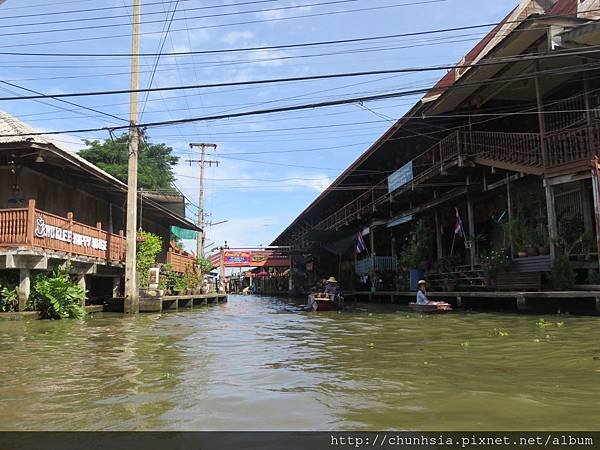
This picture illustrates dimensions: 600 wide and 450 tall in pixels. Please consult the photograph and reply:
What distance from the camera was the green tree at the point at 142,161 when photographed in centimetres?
3959

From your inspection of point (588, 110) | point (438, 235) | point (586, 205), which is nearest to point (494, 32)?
point (438, 235)

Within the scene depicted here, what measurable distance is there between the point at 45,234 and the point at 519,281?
1336 centimetres

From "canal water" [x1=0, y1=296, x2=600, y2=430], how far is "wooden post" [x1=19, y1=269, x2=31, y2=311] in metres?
3.96

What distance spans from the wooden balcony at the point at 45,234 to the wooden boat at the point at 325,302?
8151 mm

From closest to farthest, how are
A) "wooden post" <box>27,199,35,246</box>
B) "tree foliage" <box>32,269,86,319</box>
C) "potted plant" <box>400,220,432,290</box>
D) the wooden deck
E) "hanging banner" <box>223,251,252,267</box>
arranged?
"wooden post" <box>27,199,35,246</box> < "tree foliage" <box>32,269,86,319</box> < the wooden deck < "potted plant" <box>400,220,432,290</box> < "hanging banner" <box>223,251,252,267</box>

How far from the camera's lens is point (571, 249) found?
1409cm

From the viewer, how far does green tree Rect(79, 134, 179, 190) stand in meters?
39.6

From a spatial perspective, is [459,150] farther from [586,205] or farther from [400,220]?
[400,220]

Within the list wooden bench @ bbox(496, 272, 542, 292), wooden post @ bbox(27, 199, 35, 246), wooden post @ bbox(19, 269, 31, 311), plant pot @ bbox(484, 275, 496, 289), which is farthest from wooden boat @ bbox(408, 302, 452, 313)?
wooden post @ bbox(19, 269, 31, 311)

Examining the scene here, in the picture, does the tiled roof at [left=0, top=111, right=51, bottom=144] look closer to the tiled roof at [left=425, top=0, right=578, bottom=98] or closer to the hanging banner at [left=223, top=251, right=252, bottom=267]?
the tiled roof at [left=425, top=0, right=578, bottom=98]

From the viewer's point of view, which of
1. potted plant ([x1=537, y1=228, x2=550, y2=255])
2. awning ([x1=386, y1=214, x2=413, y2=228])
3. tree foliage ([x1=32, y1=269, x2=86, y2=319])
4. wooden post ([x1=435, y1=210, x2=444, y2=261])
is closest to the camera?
potted plant ([x1=537, y1=228, x2=550, y2=255])

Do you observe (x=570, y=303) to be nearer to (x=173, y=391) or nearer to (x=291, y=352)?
(x=291, y=352)

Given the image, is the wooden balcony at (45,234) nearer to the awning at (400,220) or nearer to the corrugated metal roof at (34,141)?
the corrugated metal roof at (34,141)

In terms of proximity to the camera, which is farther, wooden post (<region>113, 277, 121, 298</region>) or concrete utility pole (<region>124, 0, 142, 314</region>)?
wooden post (<region>113, 277, 121, 298</region>)
